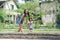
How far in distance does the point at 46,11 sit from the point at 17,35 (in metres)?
24.9

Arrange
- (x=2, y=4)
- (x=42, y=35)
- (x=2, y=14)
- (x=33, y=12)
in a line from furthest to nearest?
(x=2, y=4), (x=33, y=12), (x=2, y=14), (x=42, y=35)

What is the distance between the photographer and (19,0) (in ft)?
122

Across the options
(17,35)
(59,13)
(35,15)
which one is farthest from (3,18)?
(17,35)

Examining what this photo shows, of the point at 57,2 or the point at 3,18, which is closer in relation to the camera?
the point at 3,18

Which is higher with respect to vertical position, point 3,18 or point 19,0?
point 19,0

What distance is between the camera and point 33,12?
29.4 metres

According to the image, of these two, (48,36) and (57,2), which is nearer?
(48,36)

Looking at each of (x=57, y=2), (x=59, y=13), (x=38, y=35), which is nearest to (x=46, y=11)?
(x=57, y=2)

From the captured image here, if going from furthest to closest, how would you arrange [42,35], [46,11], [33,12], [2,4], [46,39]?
[2,4]
[46,11]
[33,12]
[42,35]
[46,39]

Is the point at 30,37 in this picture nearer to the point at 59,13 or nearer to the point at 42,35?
the point at 42,35

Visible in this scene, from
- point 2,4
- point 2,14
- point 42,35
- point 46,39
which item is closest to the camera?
point 46,39

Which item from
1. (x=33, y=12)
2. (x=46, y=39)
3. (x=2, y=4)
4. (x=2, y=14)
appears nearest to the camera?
(x=46, y=39)

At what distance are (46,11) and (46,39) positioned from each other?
83.0 ft

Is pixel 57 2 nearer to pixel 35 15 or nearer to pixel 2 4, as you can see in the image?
pixel 35 15
